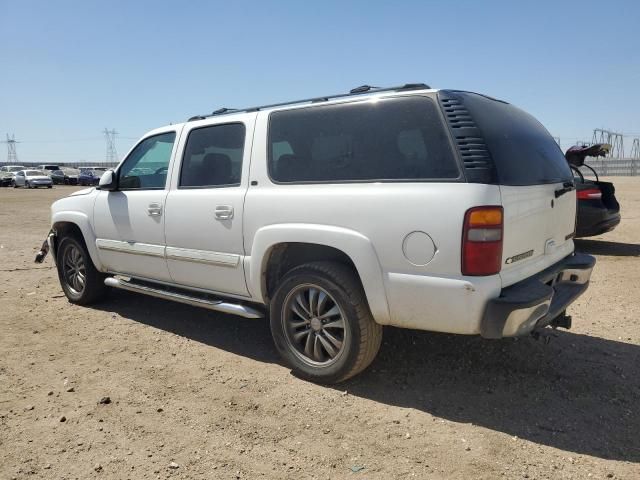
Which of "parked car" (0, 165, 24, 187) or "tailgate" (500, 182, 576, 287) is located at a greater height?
"parked car" (0, 165, 24, 187)

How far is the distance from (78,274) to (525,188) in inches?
189

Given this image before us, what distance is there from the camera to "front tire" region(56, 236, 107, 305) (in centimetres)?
546

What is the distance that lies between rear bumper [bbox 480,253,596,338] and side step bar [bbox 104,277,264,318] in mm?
1801

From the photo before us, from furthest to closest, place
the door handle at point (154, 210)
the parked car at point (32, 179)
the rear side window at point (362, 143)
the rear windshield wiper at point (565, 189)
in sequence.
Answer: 1. the parked car at point (32, 179)
2. the door handle at point (154, 210)
3. the rear windshield wiper at point (565, 189)
4. the rear side window at point (362, 143)

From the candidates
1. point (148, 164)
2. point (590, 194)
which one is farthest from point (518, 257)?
point (590, 194)

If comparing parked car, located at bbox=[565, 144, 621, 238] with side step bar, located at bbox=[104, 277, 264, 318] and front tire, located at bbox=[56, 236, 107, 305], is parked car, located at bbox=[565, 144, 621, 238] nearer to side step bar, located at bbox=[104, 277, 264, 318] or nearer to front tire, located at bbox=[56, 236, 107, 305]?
side step bar, located at bbox=[104, 277, 264, 318]

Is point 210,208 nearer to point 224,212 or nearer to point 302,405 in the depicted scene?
point 224,212

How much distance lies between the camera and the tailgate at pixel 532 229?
2902mm

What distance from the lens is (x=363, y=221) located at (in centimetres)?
312

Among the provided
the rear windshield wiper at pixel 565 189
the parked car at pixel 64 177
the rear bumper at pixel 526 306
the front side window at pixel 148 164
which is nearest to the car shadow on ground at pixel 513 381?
the rear bumper at pixel 526 306

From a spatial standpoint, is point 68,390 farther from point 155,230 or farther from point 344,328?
point 344,328

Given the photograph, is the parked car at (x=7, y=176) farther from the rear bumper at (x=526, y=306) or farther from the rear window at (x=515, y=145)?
the rear bumper at (x=526, y=306)

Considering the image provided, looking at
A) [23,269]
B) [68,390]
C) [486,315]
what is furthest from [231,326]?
[23,269]

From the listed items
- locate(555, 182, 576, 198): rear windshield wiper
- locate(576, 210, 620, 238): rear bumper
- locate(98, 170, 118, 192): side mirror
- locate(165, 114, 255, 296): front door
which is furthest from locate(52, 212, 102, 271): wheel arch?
locate(576, 210, 620, 238): rear bumper
